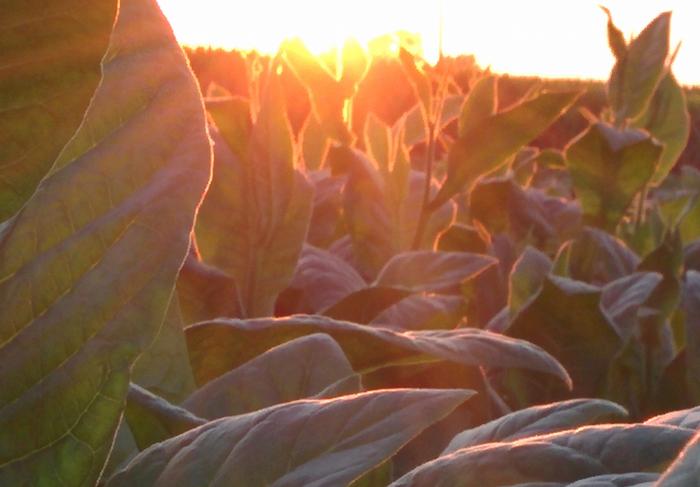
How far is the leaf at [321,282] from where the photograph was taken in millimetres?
1314

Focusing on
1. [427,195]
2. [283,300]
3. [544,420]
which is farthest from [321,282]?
[544,420]

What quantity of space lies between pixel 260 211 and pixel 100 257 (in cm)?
67

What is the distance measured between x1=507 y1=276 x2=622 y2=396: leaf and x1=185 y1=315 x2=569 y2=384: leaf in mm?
326

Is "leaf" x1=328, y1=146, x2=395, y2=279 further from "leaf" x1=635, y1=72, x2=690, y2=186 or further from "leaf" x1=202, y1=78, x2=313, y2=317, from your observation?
"leaf" x1=635, y1=72, x2=690, y2=186

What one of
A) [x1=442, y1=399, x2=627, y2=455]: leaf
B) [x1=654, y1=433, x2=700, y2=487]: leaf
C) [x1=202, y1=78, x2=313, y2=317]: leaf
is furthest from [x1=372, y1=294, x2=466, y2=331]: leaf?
[x1=654, y1=433, x2=700, y2=487]: leaf

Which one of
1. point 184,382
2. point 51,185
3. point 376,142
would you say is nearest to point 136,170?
point 51,185

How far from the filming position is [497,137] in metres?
1.37

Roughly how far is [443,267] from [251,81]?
1.25ft

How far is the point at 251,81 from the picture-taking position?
1.43 m

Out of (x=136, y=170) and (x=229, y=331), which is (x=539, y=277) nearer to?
(x=229, y=331)

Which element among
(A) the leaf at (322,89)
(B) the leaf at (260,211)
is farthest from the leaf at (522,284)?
(A) the leaf at (322,89)

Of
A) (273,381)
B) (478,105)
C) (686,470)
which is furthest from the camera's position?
(478,105)

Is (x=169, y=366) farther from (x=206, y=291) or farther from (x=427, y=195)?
(x=427, y=195)

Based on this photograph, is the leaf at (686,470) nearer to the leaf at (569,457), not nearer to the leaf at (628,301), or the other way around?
the leaf at (569,457)
